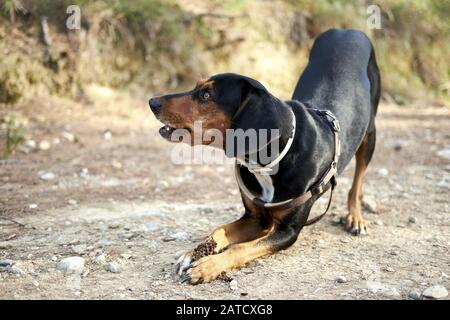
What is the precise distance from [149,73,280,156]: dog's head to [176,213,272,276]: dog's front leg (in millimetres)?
551

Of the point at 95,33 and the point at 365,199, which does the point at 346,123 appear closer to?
the point at 365,199

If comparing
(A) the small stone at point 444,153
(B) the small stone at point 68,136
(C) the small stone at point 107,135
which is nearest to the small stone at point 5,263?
(B) the small stone at point 68,136

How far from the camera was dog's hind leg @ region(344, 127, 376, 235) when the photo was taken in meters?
4.21

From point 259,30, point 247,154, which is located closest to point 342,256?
point 247,154

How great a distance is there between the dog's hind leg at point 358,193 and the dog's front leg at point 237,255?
29.2 inches

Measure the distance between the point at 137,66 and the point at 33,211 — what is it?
4.03 m

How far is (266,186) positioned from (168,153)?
294 cm

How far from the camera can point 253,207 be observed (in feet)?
12.3

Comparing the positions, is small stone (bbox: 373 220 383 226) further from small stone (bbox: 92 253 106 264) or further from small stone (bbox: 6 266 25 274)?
small stone (bbox: 6 266 25 274)

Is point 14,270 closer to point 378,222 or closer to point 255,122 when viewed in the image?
point 255,122

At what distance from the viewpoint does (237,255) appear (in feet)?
11.1

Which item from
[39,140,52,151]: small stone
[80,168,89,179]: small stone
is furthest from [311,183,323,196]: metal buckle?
[39,140,52,151]: small stone

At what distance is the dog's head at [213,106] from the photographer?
339 centimetres

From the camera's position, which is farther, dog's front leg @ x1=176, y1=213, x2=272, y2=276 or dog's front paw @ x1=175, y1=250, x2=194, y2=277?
dog's front leg @ x1=176, y1=213, x2=272, y2=276
